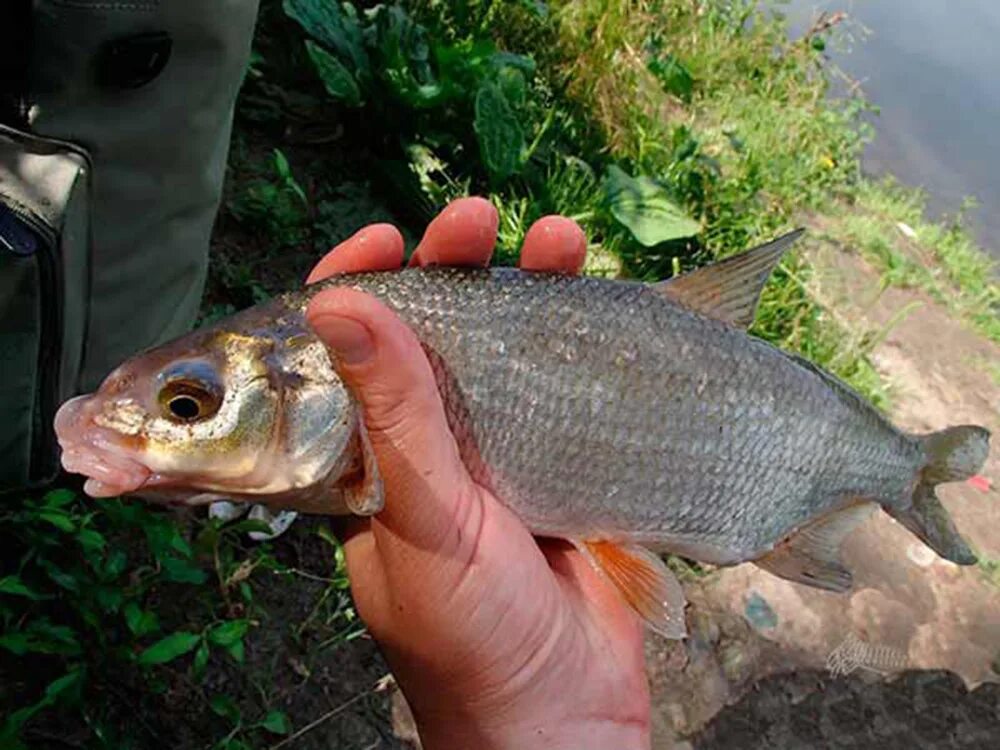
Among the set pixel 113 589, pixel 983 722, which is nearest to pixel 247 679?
pixel 113 589

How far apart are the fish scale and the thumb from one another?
0.55ft

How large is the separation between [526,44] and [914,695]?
4.02 m

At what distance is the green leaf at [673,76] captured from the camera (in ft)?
23.5

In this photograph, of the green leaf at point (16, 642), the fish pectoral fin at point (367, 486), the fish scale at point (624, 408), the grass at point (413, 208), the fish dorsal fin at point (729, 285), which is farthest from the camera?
the grass at point (413, 208)

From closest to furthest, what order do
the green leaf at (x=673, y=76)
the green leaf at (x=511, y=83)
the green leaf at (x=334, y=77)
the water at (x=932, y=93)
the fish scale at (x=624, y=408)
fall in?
the fish scale at (x=624, y=408), the green leaf at (x=334, y=77), the green leaf at (x=511, y=83), the green leaf at (x=673, y=76), the water at (x=932, y=93)

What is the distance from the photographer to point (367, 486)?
1.87m

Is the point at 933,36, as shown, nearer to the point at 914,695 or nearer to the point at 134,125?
the point at 914,695

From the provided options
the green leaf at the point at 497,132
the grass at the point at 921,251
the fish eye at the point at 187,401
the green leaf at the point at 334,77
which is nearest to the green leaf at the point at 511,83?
the green leaf at the point at 497,132

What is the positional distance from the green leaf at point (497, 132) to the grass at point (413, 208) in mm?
14

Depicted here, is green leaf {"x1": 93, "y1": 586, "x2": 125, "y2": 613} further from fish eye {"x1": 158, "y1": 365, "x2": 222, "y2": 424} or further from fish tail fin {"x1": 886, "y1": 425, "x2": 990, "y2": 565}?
fish tail fin {"x1": 886, "y1": 425, "x2": 990, "y2": 565}

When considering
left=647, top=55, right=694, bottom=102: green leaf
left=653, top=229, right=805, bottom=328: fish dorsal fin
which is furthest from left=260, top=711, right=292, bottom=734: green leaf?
left=647, top=55, right=694, bottom=102: green leaf

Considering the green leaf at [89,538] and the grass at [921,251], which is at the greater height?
the green leaf at [89,538]

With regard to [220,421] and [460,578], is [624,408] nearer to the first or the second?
[460,578]

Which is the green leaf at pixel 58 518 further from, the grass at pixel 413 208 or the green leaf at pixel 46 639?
the green leaf at pixel 46 639
